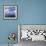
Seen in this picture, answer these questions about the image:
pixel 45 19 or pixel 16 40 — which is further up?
pixel 45 19

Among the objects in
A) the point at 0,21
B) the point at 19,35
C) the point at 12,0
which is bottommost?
the point at 19,35

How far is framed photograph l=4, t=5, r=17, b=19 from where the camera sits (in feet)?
16.9

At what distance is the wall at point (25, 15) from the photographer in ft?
16.9

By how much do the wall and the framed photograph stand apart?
0.51ft

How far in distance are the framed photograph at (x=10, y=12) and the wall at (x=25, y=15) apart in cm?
15

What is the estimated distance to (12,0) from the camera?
517 centimetres

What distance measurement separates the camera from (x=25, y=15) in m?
5.16

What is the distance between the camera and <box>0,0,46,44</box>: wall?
514cm

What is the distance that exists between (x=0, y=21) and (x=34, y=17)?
132 centimetres

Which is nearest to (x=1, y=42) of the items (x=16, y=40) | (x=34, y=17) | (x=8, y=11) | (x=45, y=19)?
(x=16, y=40)

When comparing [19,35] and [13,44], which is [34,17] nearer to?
[19,35]

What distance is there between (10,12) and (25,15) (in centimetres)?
59

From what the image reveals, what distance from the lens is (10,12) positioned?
516 centimetres

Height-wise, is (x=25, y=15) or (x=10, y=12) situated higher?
(x=10, y=12)
